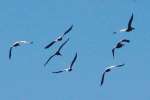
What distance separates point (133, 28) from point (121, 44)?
6.46 ft

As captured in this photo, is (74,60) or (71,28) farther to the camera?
(74,60)

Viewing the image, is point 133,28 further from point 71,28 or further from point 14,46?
point 14,46

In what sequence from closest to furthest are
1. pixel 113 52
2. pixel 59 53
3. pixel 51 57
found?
1. pixel 113 52
2. pixel 51 57
3. pixel 59 53

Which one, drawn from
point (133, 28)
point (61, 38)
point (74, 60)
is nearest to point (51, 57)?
point (61, 38)

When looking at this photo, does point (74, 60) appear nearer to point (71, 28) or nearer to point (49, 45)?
point (49, 45)

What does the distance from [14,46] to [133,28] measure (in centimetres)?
1056

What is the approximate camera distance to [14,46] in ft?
147

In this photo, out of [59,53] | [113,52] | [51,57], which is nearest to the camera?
[113,52]

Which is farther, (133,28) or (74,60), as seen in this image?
(74,60)

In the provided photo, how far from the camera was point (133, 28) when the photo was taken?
143ft

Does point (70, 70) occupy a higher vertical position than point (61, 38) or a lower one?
lower

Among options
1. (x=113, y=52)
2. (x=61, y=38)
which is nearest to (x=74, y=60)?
(x=61, y=38)

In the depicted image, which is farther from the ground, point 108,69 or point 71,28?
point 71,28

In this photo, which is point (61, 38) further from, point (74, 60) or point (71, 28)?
point (74, 60)
